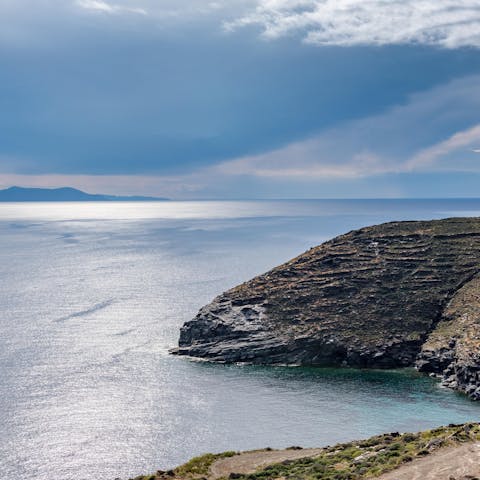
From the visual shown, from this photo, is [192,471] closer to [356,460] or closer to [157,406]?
[356,460]

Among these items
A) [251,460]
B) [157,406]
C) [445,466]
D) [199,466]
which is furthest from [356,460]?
[157,406]

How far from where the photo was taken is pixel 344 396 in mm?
106062

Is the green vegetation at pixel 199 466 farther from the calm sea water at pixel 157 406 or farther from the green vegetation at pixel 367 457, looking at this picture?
the calm sea water at pixel 157 406

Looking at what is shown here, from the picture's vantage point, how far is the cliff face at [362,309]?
415ft

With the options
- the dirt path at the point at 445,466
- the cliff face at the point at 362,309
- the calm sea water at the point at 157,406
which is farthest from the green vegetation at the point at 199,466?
the cliff face at the point at 362,309

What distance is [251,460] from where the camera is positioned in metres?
73.1

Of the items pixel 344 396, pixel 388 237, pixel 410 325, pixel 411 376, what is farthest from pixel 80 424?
pixel 388 237

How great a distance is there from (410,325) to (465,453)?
79874mm

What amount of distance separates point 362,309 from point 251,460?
74.5 m

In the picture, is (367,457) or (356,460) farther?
(367,457)

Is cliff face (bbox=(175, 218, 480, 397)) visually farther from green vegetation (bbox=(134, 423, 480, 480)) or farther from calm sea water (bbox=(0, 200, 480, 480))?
green vegetation (bbox=(134, 423, 480, 480))

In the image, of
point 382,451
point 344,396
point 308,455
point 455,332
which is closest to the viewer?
point 382,451

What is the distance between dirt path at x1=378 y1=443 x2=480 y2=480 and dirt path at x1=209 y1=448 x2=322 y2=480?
18.0 m

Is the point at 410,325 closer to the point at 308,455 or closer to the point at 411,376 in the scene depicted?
the point at 411,376
